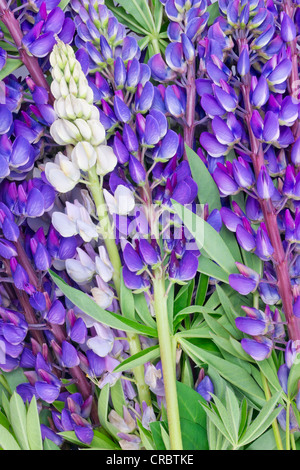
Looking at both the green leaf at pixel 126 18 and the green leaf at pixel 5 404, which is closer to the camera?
the green leaf at pixel 5 404

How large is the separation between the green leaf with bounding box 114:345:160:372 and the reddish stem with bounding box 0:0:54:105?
271 mm

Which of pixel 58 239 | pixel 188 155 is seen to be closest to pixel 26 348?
pixel 58 239

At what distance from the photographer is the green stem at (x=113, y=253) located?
58 cm

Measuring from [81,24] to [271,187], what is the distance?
0.88ft

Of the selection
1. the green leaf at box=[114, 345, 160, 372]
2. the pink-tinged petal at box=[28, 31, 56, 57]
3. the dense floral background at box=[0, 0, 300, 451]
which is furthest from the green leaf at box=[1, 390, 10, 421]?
the pink-tinged petal at box=[28, 31, 56, 57]

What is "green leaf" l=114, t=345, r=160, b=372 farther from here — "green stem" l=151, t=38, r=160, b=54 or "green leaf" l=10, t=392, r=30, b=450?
"green stem" l=151, t=38, r=160, b=54

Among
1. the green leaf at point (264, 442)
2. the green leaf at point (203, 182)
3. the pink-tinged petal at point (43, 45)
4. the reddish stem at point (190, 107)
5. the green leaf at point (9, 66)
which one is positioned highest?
the pink-tinged petal at point (43, 45)

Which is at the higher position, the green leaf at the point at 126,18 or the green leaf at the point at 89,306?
the green leaf at the point at 126,18

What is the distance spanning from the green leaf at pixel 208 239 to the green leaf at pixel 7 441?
25 centimetres

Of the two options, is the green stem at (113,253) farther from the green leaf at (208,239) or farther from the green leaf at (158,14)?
the green leaf at (158,14)

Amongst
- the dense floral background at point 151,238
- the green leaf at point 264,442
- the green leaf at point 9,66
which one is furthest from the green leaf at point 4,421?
the green leaf at point 9,66

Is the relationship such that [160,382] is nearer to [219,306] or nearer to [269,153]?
[219,306]

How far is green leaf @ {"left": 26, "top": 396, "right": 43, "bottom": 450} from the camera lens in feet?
1.85

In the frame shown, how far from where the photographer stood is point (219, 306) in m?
0.65
